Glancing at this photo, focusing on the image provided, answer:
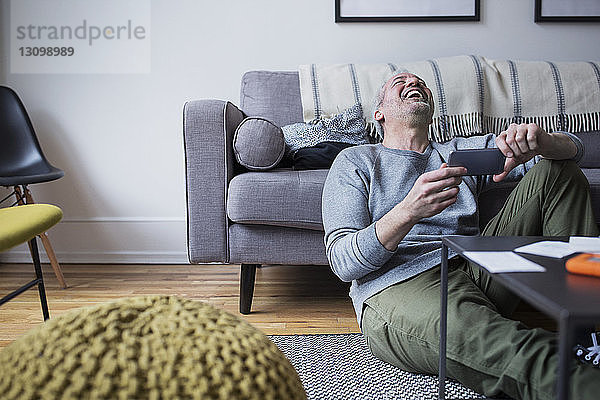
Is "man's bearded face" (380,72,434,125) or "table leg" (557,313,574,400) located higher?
"man's bearded face" (380,72,434,125)

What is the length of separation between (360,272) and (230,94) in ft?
5.86

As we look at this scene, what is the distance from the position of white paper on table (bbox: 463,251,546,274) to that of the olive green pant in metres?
0.21

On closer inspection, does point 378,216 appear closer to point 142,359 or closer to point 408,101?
point 408,101

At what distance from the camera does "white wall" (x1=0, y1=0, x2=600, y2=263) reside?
289cm

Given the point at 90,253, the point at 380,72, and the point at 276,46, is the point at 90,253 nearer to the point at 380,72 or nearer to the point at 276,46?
the point at 276,46

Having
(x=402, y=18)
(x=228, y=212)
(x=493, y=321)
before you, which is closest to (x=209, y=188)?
(x=228, y=212)

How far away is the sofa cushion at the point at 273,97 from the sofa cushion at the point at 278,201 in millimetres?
680

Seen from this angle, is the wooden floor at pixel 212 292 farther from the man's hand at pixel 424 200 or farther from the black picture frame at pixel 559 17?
the black picture frame at pixel 559 17

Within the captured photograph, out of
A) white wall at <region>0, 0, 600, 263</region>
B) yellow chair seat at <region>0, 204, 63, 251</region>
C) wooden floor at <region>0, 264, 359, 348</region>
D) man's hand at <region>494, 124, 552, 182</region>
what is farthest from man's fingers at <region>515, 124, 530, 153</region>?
white wall at <region>0, 0, 600, 263</region>

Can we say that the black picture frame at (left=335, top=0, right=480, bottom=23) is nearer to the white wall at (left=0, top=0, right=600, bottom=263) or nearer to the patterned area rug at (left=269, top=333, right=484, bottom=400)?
the white wall at (left=0, top=0, right=600, bottom=263)

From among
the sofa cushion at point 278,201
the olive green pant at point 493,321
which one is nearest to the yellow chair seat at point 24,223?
the sofa cushion at point 278,201

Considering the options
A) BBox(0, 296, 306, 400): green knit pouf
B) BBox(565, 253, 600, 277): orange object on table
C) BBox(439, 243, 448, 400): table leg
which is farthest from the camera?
BBox(439, 243, 448, 400): table leg

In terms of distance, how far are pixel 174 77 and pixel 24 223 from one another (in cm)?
175

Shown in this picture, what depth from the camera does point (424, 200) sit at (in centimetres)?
120
